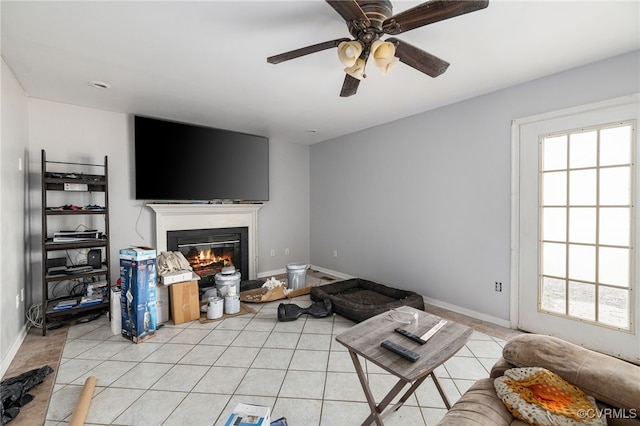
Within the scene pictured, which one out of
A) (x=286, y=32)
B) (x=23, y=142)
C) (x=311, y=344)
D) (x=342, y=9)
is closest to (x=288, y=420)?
(x=311, y=344)

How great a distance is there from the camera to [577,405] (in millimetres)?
1044

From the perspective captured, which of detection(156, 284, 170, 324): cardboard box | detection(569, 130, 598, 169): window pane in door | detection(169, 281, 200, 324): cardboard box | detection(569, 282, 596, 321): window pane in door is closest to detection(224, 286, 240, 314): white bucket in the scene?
detection(169, 281, 200, 324): cardboard box

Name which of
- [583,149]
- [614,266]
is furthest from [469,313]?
[583,149]

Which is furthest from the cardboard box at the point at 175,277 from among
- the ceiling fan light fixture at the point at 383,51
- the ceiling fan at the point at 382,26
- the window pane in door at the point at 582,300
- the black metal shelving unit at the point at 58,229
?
the window pane in door at the point at 582,300

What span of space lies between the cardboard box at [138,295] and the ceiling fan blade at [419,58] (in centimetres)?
264

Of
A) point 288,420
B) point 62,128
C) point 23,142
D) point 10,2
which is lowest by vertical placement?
point 288,420

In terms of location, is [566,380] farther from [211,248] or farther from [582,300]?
[211,248]

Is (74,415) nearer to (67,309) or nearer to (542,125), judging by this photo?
(67,309)

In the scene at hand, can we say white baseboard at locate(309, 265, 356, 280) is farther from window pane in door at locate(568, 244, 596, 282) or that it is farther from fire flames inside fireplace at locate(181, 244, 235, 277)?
window pane in door at locate(568, 244, 596, 282)

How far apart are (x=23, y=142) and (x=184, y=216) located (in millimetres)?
1710

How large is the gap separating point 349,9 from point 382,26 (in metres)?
0.27

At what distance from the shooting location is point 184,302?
2955mm

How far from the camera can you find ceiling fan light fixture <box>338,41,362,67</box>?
1.55 meters

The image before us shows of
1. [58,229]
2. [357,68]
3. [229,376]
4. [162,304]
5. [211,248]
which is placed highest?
[357,68]
